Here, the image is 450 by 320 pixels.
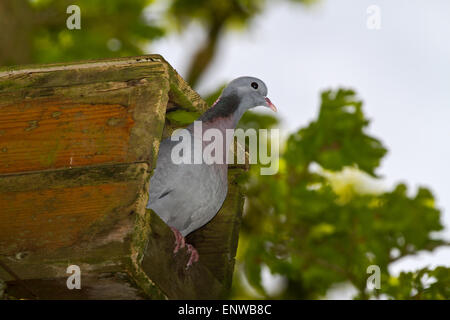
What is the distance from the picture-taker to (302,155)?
545 centimetres

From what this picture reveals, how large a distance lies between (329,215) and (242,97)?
6.93 ft

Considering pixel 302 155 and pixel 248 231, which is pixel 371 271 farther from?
pixel 248 231

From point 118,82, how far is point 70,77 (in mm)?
266

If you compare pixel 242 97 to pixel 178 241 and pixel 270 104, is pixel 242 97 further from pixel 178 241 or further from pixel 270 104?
pixel 178 241

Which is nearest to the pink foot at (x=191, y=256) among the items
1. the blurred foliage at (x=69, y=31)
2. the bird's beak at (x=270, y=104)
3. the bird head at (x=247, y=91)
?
the bird head at (x=247, y=91)

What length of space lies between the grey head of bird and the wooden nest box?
1.02ft

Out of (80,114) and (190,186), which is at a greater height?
(80,114)

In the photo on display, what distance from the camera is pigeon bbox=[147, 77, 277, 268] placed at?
3.51m

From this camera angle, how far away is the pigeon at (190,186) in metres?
3.51

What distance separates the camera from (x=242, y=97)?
388cm
